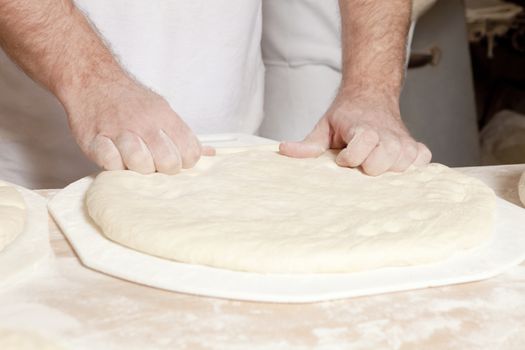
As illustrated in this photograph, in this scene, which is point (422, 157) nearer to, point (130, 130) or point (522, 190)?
point (522, 190)

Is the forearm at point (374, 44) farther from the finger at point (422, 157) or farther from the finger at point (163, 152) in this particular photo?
the finger at point (163, 152)

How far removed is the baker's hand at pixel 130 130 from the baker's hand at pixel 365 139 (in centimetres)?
23

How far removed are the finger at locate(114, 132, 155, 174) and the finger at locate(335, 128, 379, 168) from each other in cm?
35

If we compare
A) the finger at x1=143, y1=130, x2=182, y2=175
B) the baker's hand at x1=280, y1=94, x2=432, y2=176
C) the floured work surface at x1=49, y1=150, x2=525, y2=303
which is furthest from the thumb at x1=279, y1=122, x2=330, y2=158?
the floured work surface at x1=49, y1=150, x2=525, y2=303

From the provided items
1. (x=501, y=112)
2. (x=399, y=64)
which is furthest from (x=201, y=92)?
(x=501, y=112)

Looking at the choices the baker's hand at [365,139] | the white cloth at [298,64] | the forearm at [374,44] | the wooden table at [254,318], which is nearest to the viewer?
the wooden table at [254,318]

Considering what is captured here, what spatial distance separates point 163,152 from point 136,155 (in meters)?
0.05

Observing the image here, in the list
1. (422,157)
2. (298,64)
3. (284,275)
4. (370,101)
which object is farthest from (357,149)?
(298,64)

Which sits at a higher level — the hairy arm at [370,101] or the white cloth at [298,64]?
the hairy arm at [370,101]

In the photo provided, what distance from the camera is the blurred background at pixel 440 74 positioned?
2.44m

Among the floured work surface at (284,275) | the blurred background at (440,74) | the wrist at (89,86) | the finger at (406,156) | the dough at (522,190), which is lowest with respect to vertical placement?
the blurred background at (440,74)

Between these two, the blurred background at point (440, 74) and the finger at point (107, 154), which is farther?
the blurred background at point (440, 74)

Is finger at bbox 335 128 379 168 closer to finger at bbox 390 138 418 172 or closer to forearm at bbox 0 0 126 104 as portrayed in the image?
finger at bbox 390 138 418 172

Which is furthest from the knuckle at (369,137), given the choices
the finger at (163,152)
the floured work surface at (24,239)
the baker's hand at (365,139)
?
the floured work surface at (24,239)
